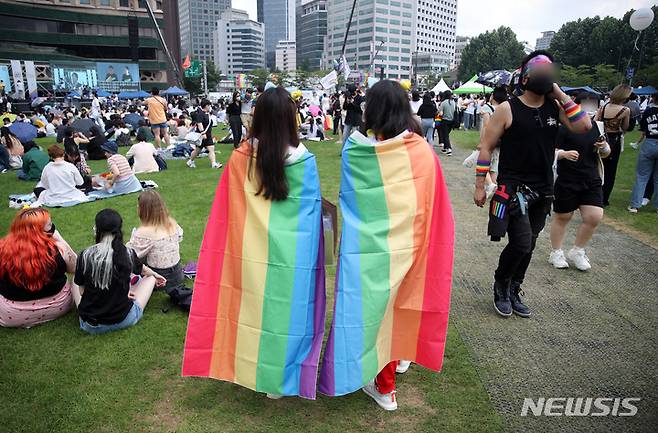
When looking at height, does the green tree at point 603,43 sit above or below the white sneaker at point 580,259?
above

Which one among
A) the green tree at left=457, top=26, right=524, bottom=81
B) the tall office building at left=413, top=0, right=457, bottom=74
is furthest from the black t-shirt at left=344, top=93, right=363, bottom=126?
the tall office building at left=413, top=0, right=457, bottom=74

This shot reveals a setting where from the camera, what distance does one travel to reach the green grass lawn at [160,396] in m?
2.86

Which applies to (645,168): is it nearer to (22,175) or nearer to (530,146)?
(530,146)

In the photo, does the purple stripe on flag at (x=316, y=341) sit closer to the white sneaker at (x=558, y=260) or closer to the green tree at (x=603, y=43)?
the white sneaker at (x=558, y=260)

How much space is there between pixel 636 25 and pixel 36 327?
14.3 meters

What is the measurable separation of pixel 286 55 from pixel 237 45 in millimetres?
23510

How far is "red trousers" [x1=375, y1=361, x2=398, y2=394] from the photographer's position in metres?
2.97

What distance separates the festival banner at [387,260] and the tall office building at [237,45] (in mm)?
179075

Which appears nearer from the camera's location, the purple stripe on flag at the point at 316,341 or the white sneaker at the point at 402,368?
the purple stripe on flag at the point at 316,341

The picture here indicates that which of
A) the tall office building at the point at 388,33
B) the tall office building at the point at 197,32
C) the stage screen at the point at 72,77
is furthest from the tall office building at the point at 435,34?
the stage screen at the point at 72,77

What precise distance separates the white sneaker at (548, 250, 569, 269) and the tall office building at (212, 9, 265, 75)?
177 m

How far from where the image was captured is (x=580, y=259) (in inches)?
209

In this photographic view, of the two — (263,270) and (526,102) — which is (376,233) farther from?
(526,102)

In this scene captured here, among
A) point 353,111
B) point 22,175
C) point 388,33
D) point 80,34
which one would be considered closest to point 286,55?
point 388,33
